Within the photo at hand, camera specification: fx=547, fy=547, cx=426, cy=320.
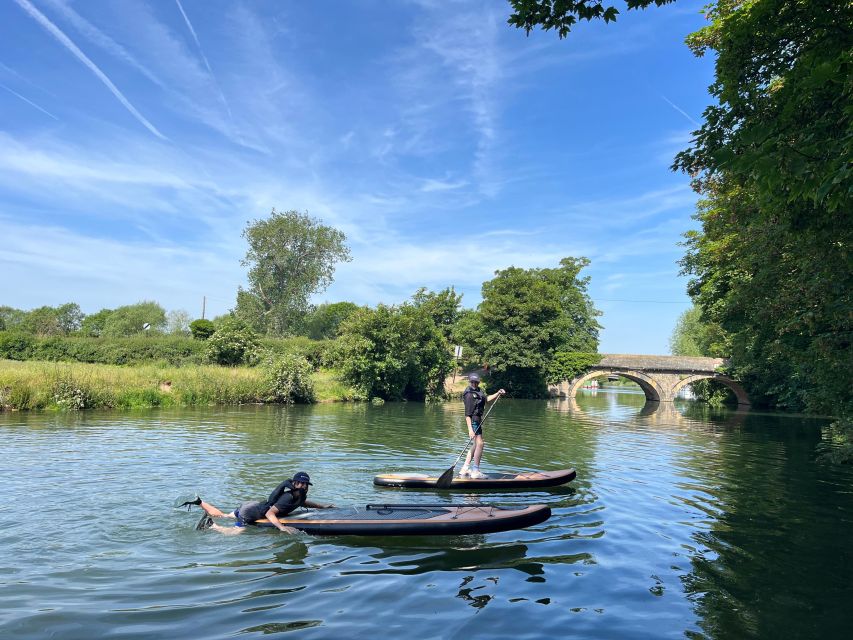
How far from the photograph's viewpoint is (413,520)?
7.56 metres

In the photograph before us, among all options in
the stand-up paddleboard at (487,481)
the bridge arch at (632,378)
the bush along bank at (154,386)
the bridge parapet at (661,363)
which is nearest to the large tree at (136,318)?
the bush along bank at (154,386)

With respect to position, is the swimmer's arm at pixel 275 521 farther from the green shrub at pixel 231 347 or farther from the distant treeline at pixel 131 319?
the distant treeline at pixel 131 319

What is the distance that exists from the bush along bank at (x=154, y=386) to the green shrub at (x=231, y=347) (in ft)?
18.7

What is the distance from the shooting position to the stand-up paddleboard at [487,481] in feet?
35.1

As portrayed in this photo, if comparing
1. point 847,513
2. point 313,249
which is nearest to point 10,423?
point 847,513

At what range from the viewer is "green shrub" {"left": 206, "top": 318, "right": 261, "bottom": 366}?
126ft

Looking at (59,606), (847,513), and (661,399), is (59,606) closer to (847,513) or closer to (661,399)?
(847,513)

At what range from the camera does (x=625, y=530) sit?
823 centimetres

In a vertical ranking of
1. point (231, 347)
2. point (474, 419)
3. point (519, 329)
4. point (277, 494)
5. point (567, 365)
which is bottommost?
point (277, 494)

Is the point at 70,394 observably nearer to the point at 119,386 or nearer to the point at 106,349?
the point at 119,386

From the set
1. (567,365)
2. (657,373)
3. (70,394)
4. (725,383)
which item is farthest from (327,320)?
(70,394)

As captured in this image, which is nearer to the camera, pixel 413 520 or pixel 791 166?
pixel 791 166

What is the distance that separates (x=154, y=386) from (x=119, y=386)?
1883 mm

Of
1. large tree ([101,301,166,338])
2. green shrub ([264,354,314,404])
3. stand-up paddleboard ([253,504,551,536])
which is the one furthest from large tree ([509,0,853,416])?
large tree ([101,301,166,338])
